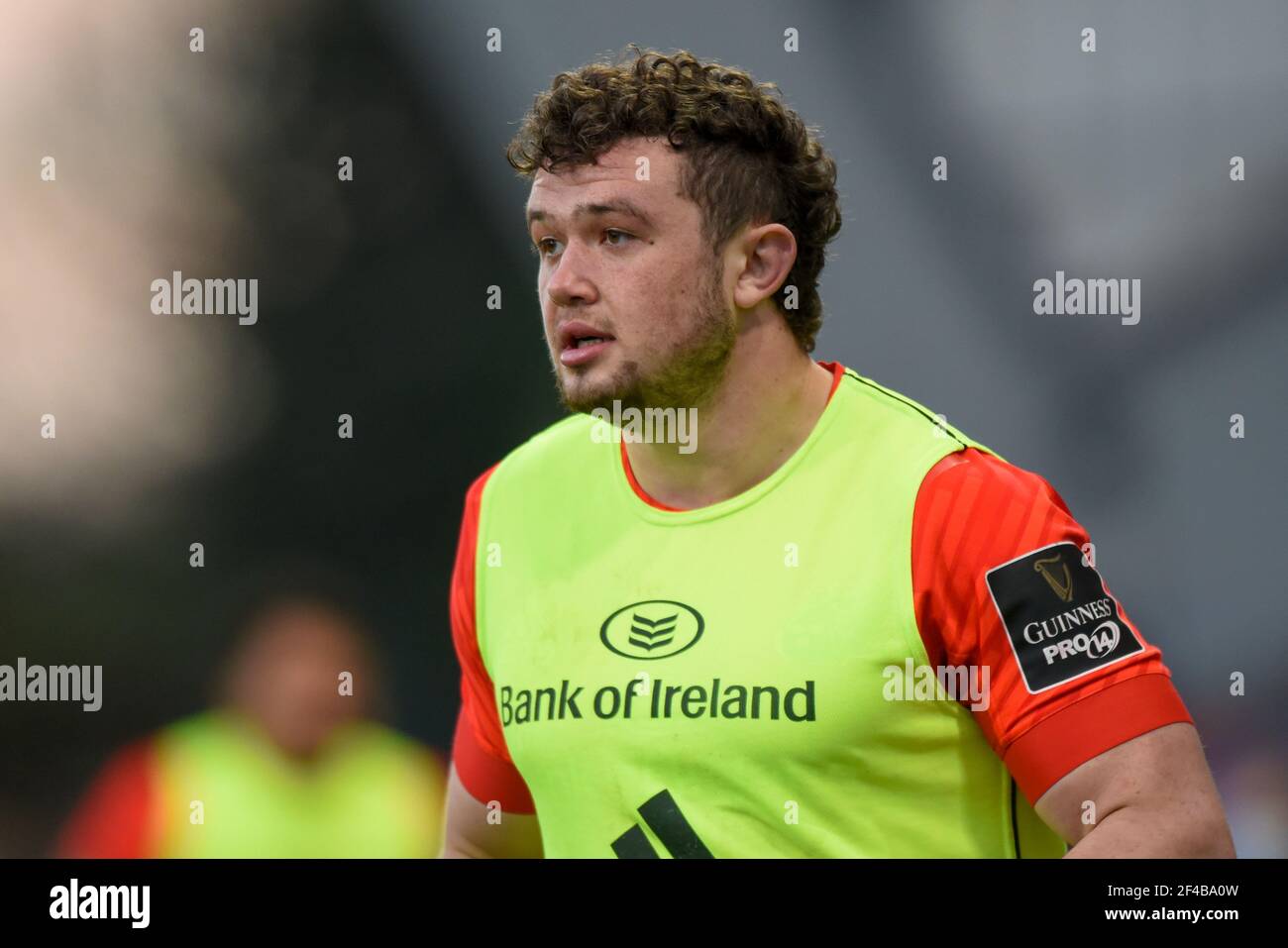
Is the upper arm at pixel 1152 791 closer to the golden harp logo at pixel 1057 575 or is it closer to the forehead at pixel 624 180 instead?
the golden harp logo at pixel 1057 575

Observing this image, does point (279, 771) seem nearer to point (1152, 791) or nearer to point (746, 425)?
point (746, 425)

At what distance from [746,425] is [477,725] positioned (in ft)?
2.46

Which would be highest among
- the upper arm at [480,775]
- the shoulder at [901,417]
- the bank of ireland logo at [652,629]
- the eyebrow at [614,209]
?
the eyebrow at [614,209]

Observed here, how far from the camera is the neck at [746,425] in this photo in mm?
2514

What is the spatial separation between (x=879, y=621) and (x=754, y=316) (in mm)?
620

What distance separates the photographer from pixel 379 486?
4.62m

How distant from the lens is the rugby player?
7.02 feet

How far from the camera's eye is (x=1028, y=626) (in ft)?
7.01

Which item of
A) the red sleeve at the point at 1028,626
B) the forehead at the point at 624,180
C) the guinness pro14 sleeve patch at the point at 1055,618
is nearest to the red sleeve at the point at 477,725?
the forehead at the point at 624,180

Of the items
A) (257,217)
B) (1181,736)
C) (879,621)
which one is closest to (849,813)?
(879,621)

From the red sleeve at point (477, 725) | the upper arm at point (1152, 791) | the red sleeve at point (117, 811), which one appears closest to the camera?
the upper arm at point (1152, 791)

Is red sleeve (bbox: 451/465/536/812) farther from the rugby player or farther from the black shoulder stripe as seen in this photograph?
the black shoulder stripe

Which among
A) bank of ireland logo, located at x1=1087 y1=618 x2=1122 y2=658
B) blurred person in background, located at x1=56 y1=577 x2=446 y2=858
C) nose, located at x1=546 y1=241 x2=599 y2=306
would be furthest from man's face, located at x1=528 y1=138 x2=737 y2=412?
blurred person in background, located at x1=56 y1=577 x2=446 y2=858

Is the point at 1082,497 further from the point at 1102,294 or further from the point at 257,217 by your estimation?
the point at 257,217
